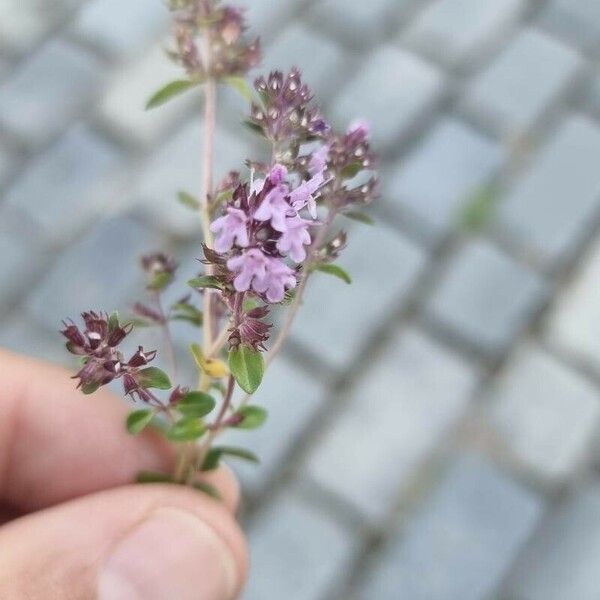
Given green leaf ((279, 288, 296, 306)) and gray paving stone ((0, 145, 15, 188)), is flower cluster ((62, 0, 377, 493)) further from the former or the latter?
gray paving stone ((0, 145, 15, 188))

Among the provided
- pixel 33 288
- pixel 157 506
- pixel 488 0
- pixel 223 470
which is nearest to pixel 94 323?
pixel 157 506

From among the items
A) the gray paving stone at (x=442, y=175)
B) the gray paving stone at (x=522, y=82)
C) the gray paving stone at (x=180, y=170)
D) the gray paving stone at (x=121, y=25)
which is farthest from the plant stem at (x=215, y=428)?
the gray paving stone at (x=121, y=25)

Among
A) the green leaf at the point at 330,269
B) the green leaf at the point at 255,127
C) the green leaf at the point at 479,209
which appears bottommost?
the green leaf at the point at 330,269

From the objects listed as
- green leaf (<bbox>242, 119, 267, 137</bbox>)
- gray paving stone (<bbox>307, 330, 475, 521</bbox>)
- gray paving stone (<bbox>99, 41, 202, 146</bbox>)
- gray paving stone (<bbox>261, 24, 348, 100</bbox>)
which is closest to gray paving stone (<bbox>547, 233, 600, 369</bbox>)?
gray paving stone (<bbox>307, 330, 475, 521</bbox>)

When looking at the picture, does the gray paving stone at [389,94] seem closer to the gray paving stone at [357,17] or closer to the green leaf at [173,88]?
the gray paving stone at [357,17]

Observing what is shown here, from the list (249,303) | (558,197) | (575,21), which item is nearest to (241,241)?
(249,303)
